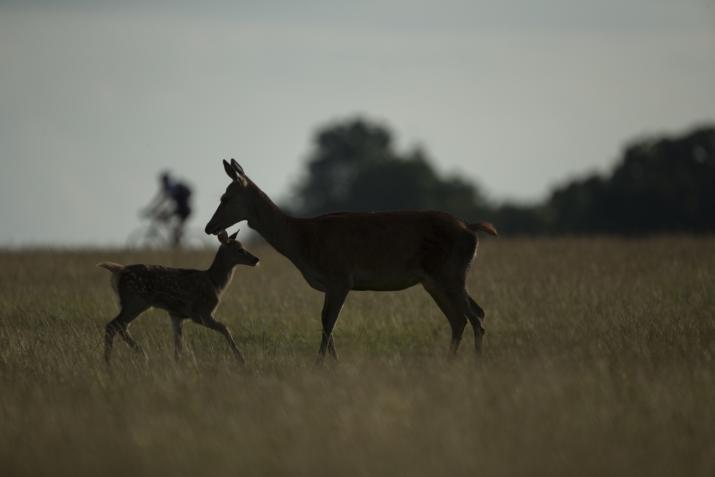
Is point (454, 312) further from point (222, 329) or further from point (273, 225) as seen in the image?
point (222, 329)

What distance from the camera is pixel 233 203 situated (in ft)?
42.9

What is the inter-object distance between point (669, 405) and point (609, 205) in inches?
2488

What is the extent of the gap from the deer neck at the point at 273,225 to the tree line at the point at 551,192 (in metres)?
28.8

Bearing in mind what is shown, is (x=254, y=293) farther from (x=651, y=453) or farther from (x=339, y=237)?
(x=651, y=453)

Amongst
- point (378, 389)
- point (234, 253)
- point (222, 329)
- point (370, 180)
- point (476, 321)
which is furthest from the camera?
point (370, 180)

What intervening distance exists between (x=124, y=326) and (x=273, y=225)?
1748 mm

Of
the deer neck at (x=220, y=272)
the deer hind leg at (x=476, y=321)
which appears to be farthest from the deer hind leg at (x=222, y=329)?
the deer hind leg at (x=476, y=321)

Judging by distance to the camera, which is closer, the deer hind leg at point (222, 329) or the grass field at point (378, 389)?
the grass field at point (378, 389)

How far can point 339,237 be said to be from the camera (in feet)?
41.5

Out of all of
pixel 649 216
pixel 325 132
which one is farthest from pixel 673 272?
pixel 325 132

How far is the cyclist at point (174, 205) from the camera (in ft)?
92.3

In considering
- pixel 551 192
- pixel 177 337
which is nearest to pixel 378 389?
pixel 177 337

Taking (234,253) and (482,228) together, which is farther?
(234,253)

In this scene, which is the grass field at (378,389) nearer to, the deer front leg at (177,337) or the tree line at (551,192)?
the deer front leg at (177,337)
